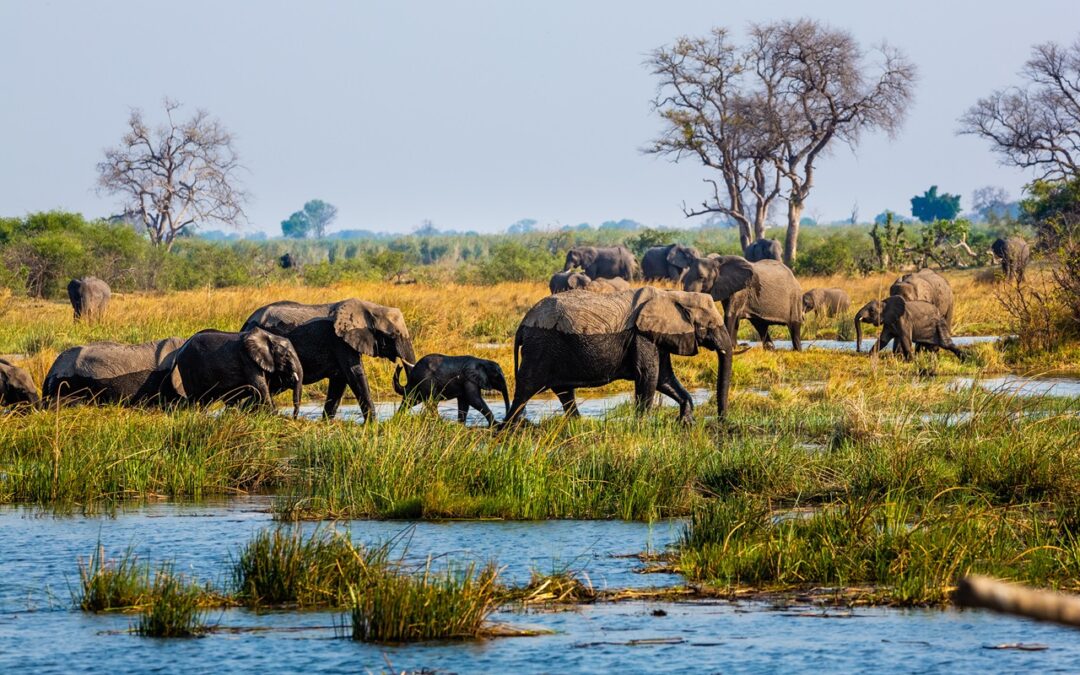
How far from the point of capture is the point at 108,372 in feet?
47.2

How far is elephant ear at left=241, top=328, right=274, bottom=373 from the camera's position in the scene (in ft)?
42.8

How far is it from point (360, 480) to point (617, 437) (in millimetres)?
1998

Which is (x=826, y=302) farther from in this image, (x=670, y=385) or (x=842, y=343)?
(x=670, y=385)

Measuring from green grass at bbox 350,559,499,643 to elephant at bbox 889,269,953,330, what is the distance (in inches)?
658

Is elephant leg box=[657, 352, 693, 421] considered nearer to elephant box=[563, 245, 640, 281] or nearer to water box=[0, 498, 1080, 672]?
water box=[0, 498, 1080, 672]

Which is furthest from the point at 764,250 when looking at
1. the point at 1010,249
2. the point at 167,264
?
the point at 167,264

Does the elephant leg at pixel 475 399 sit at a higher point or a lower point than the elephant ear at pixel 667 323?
lower

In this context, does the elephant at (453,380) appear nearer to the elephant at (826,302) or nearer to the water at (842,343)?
the water at (842,343)

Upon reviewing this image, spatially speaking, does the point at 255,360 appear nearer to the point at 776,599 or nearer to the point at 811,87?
the point at 776,599

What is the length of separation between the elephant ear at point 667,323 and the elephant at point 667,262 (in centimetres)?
3050

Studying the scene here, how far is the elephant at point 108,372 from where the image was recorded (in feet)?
46.9

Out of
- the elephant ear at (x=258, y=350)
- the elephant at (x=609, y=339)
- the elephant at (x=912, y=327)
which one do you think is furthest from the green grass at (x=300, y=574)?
the elephant at (x=912, y=327)

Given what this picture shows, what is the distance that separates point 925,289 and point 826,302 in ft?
20.3

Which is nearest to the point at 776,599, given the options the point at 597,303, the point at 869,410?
the point at 869,410
